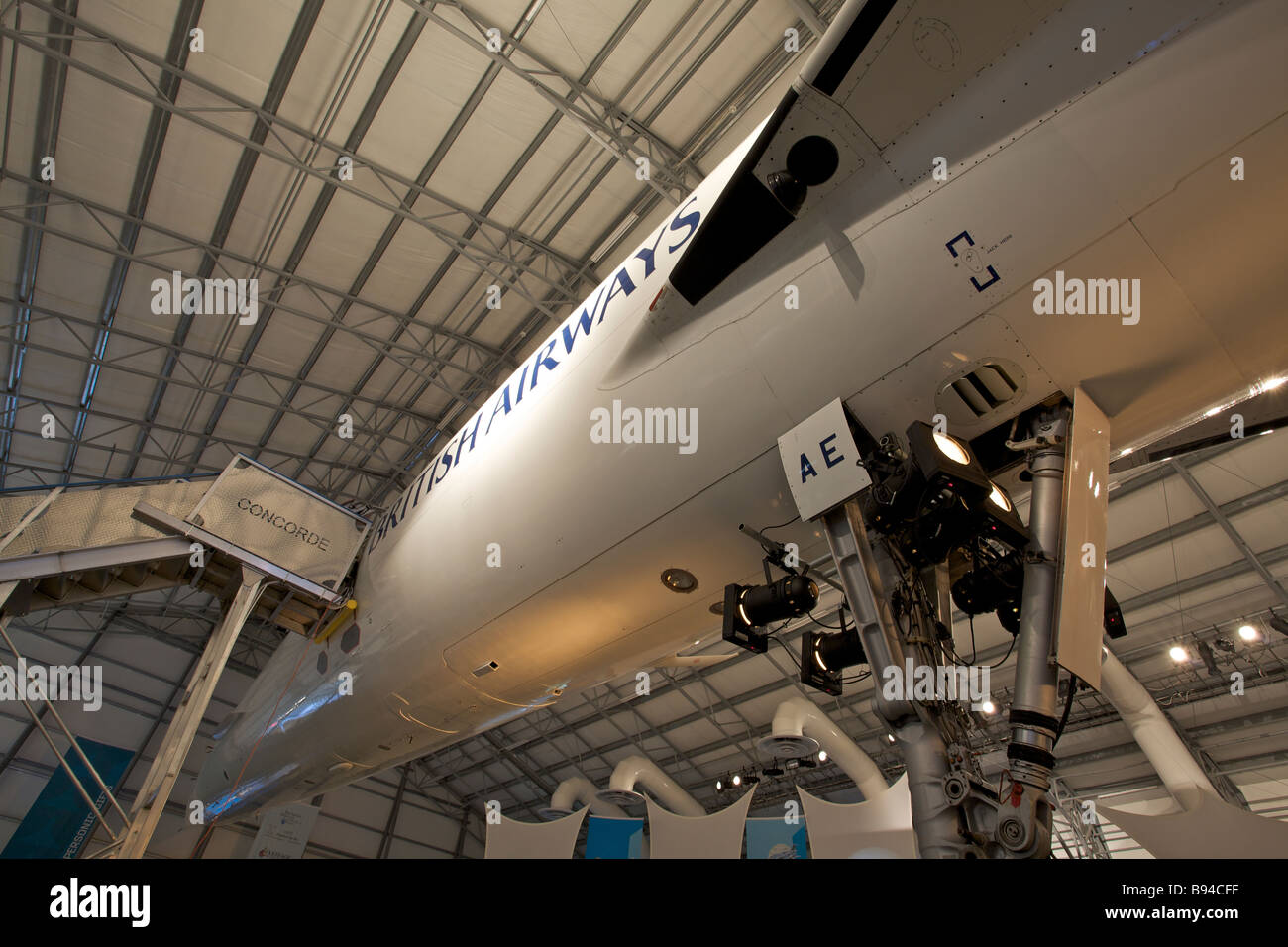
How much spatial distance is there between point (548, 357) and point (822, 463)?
129 inches

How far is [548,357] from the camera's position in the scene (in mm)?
6465

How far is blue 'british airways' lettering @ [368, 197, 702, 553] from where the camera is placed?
5.47 meters

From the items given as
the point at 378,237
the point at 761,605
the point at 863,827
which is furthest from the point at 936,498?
the point at 378,237

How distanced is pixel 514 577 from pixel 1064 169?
4.75 m

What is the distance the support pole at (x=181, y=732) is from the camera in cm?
647

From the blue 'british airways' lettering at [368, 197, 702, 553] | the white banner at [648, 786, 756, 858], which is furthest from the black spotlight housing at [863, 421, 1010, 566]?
the white banner at [648, 786, 756, 858]

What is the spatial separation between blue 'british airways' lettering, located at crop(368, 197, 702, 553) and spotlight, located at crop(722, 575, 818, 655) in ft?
8.47

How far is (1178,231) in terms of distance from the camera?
3.13m

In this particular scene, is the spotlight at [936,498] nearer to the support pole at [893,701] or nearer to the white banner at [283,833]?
the support pole at [893,701]
